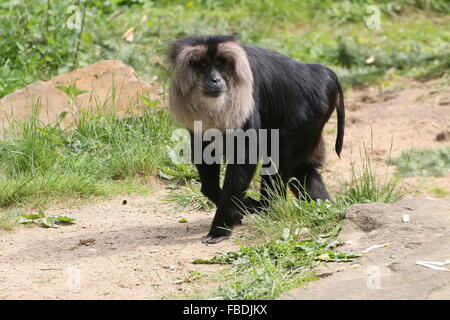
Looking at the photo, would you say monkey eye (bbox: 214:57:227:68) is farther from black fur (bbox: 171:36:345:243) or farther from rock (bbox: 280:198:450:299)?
rock (bbox: 280:198:450:299)

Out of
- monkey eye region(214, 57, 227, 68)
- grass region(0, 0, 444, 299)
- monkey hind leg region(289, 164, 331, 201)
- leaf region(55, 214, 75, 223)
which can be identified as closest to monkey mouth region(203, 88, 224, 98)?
monkey eye region(214, 57, 227, 68)

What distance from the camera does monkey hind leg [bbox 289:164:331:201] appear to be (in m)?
5.60

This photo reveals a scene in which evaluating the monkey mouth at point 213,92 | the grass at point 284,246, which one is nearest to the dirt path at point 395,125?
the grass at point 284,246

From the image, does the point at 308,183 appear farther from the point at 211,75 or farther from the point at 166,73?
the point at 166,73

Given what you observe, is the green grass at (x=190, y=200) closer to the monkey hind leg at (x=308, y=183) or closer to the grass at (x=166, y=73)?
the grass at (x=166, y=73)

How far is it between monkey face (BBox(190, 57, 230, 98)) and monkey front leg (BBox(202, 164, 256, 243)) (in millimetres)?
502

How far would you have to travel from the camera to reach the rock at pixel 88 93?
6895 millimetres

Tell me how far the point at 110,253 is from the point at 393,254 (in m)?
1.75
